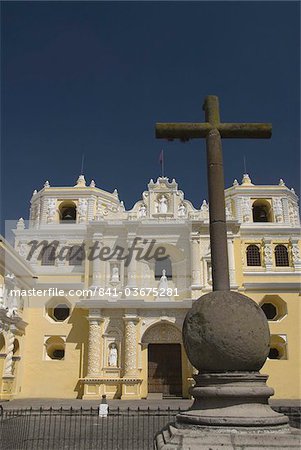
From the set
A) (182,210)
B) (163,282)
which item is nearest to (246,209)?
(182,210)

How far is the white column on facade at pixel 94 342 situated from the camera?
59.3 feet

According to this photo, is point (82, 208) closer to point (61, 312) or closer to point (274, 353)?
point (61, 312)

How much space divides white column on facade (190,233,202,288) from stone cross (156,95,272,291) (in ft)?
44.8

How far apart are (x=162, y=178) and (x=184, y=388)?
33.7 ft

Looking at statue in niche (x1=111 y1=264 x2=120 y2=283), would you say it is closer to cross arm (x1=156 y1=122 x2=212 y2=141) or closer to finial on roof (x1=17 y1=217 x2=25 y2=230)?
finial on roof (x1=17 y1=217 x2=25 y2=230)

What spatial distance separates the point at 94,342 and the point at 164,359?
3172mm

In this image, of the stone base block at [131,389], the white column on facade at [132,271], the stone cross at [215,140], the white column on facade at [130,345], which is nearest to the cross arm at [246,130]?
the stone cross at [215,140]

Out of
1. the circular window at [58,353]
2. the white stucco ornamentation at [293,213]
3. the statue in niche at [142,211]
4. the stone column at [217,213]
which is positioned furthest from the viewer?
the white stucco ornamentation at [293,213]

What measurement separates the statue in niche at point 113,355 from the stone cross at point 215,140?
14.1m

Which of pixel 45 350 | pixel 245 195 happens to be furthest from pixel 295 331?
pixel 45 350

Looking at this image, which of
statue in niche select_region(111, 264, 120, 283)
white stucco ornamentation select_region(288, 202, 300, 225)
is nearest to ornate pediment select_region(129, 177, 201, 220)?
statue in niche select_region(111, 264, 120, 283)

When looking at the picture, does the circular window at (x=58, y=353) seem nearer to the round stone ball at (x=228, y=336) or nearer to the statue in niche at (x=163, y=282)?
the statue in niche at (x=163, y=282)

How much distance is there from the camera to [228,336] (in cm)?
435

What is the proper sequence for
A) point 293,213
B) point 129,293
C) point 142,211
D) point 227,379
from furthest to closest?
point 293,213, point 142,211, point 129,293, point 227,379
